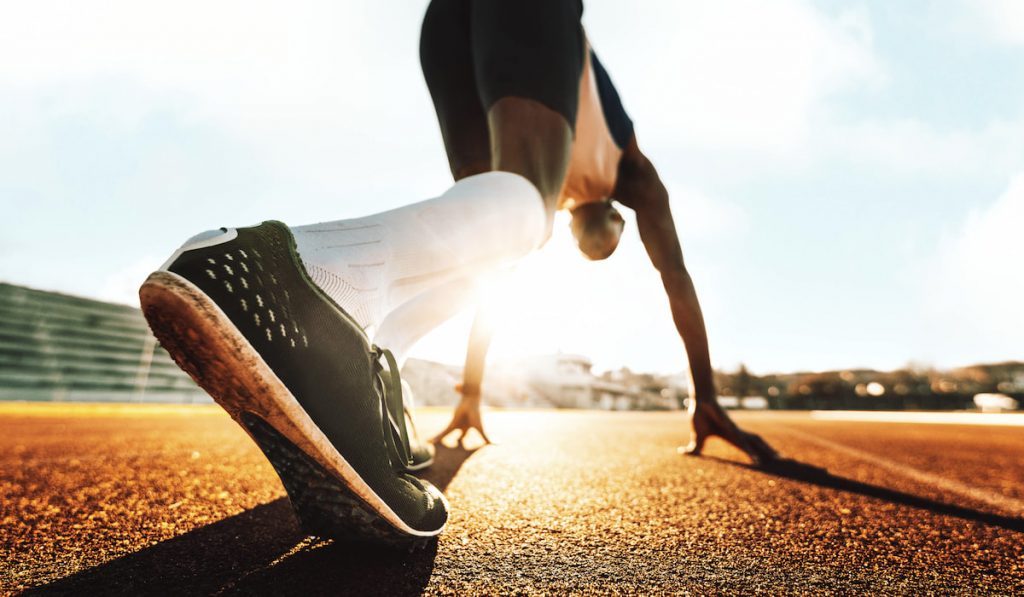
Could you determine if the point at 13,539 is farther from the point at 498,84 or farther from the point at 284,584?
the point at 498,84

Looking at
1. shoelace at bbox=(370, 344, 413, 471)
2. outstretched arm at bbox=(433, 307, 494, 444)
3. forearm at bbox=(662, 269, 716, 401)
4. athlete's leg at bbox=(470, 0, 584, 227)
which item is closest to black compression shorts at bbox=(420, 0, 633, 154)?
athlete's leg at bbox=(470, 0, 584, 227)

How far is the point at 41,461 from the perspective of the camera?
1.10 metres

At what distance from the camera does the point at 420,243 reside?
0.55 meters

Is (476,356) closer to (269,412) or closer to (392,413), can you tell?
(392,413)

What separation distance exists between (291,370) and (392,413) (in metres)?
0.16

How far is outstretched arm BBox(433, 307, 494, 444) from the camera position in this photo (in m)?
1.77

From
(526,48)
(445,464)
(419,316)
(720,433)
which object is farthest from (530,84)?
(720,433)

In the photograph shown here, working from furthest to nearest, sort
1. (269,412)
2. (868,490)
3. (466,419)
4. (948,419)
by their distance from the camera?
(948,419) < (466,419) < (868,490) < (269,412)

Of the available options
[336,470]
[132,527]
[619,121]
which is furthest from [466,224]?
[619,121]

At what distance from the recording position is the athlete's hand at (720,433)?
1333 mm

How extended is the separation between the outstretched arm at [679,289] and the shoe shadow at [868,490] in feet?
0.28

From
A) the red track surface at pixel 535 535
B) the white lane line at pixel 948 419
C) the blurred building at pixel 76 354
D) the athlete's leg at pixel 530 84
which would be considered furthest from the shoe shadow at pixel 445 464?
the blurred building at pixel 76 354

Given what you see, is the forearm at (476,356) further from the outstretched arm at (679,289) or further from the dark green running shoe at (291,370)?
the dark green running shoe at (291,370)

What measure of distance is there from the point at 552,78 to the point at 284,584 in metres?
0.72
